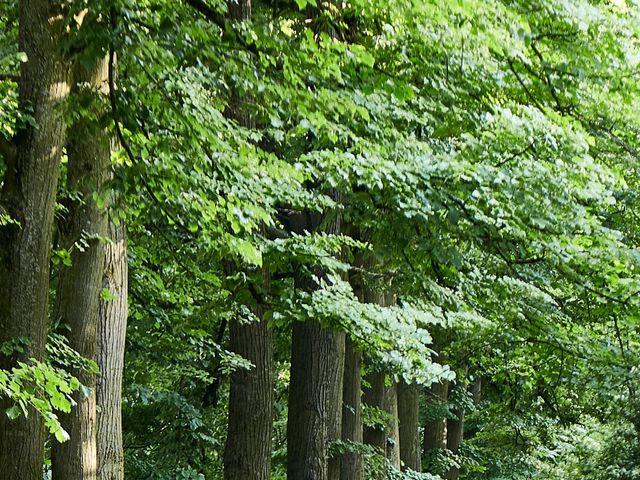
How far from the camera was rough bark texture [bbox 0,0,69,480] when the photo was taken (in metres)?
5.64

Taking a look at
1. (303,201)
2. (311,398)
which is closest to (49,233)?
(303,201)

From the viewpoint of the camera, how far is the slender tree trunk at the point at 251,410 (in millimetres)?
10820

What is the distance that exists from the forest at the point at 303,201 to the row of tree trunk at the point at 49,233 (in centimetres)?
2

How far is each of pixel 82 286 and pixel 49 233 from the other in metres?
1.64

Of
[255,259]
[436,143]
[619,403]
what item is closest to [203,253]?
[255,259]

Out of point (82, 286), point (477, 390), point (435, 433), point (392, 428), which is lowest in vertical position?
point (82, 286)

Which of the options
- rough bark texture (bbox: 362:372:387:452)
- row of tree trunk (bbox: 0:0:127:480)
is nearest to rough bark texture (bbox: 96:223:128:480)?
row of tree trunk (bbox: 0:0:127:480)

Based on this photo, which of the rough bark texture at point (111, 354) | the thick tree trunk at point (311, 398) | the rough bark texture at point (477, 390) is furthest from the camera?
the rough bark texture at point (477, 390)

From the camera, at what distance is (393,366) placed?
8.82 m

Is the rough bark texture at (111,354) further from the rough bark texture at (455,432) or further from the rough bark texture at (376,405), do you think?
the rough bark texture at (455,432)

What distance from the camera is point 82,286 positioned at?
737cm

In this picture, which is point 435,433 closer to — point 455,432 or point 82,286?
point 455,432

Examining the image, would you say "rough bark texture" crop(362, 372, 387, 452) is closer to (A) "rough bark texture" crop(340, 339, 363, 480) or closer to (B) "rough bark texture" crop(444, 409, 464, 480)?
(A) "rough bark texture" crop(340, 339, 363, 480)

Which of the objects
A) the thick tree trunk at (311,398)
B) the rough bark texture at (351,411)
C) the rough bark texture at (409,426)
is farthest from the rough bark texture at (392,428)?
the thick tree trunk at (311,398)
